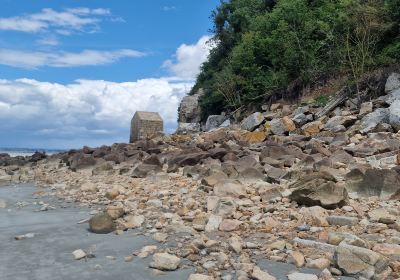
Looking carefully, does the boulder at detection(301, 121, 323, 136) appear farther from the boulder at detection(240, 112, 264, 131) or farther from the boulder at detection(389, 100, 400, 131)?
the boulder at detection(240, 112, 264, 131)

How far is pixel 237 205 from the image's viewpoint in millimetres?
5492

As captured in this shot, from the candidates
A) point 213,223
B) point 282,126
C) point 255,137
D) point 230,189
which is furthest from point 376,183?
point 282,126

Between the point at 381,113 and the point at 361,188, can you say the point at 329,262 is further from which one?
the point at 381,113

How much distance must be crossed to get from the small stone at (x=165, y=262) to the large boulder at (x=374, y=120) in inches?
358

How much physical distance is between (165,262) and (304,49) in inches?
684

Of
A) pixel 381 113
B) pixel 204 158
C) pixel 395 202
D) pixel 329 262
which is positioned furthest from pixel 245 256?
pixel 381 113

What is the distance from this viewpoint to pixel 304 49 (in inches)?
784

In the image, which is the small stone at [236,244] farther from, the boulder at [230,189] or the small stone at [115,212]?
the small stone at [115,212]

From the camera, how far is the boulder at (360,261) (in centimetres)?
351

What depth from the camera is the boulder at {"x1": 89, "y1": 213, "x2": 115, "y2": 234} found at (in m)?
5.29

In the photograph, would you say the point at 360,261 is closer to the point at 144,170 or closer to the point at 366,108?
the point at 144,170

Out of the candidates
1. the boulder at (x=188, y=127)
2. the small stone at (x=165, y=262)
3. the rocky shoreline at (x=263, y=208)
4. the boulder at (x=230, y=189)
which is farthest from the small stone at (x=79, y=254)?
the boulder at (x=188, y=127)

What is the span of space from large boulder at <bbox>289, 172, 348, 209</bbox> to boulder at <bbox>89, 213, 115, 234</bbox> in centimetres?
210

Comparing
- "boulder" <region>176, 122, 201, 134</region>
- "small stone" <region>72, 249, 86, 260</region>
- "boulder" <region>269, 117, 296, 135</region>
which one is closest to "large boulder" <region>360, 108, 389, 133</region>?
"boulder" <region>269, 117, 296, 135</region>
